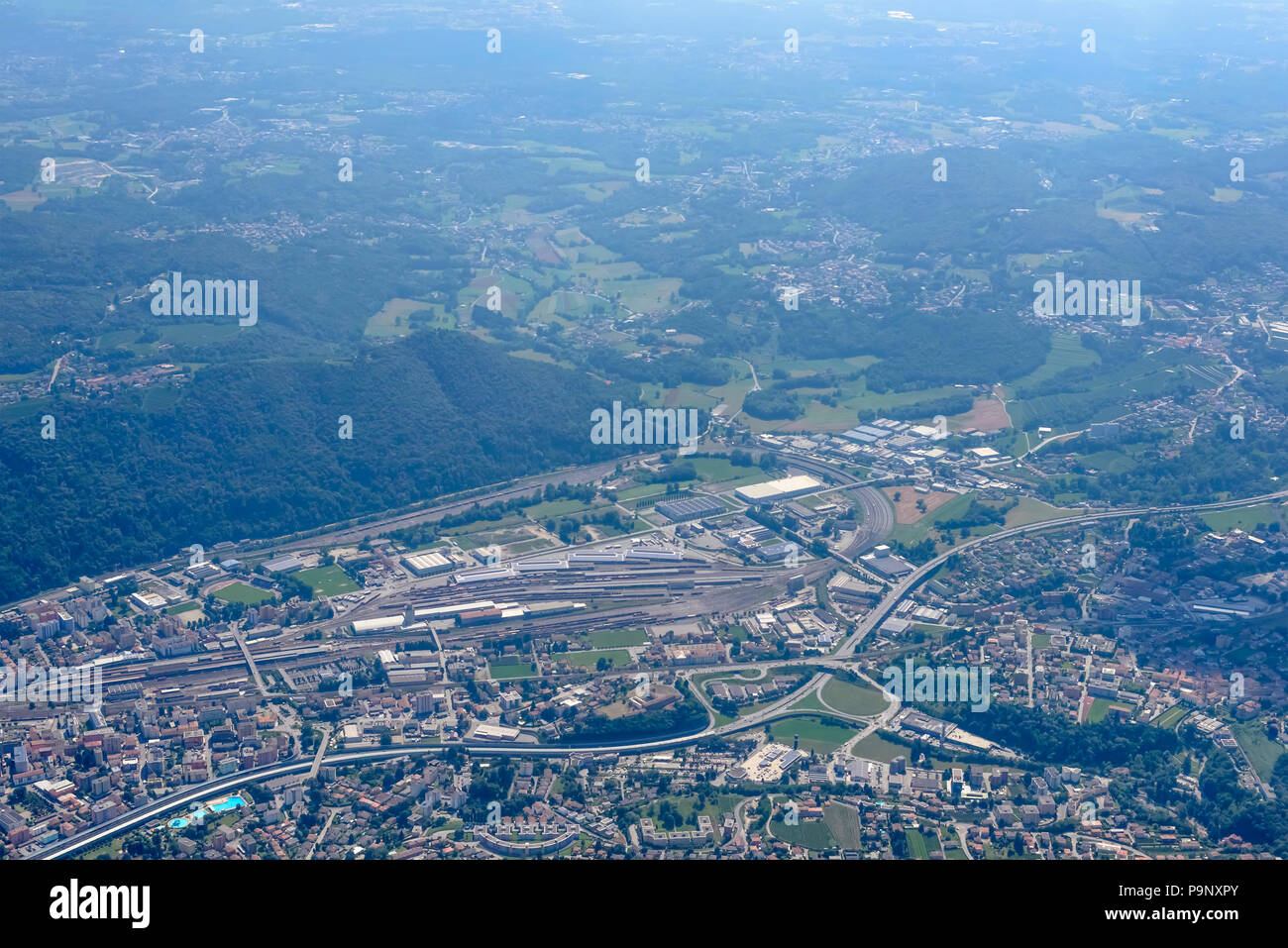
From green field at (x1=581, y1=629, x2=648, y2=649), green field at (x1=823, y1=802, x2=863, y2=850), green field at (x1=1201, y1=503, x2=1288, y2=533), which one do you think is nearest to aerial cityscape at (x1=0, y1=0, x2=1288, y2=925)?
green field at (x1=823, y1=802, x2=863, y2=850)

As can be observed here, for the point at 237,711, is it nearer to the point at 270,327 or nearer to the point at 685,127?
the point at 270,327

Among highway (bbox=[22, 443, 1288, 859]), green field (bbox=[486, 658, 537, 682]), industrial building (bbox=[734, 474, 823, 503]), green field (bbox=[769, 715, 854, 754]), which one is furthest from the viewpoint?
industrial building (bbox=[734, 474, 823, 503])

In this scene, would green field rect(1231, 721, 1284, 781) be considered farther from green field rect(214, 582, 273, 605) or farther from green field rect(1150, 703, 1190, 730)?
green field rect(214, 582, 273, 605)

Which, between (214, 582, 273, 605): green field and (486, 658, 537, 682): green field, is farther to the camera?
(214, 582, 273, 605): green field

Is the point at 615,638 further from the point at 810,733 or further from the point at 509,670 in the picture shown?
the point at 810,733

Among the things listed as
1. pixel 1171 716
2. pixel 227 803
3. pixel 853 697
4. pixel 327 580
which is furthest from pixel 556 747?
pixel 1171 716

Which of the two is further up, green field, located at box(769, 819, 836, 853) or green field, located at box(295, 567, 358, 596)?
green field, located at box(295, 567, 358, 596)
